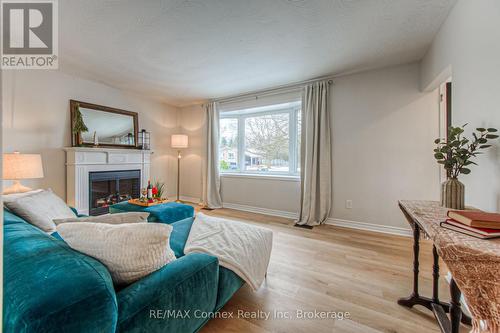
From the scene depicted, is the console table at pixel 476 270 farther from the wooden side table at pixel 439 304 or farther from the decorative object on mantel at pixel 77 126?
the decorative object on mantel at pixel 77 126

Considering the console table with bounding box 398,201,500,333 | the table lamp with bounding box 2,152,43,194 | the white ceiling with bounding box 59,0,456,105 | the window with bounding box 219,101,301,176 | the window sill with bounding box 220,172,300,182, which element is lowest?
the console table with bounding box 398,201,500,333

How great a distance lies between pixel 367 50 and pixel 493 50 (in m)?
1.37

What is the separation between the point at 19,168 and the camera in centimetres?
239

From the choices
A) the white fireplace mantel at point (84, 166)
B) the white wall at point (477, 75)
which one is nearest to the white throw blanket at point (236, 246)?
the white wall at point (477, 75)

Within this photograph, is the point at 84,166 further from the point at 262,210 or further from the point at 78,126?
the point at 262,210

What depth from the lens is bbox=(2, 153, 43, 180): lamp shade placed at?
2.34 m

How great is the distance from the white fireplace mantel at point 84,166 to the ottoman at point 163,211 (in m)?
1.06

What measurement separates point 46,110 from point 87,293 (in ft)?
11.8

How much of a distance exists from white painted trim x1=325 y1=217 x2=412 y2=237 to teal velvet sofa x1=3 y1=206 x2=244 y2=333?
257cm

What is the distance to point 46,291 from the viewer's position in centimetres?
Result: 66

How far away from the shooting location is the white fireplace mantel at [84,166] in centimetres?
325

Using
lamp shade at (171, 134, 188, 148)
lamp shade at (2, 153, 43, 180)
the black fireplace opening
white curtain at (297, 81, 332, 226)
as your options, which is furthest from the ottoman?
lamp shade at (171, 134, 188, 148)

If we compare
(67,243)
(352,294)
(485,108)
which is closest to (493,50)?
(485,108)

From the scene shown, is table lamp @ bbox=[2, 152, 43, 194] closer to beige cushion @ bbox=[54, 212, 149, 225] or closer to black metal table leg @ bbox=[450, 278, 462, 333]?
beige cushion @ bbox=[54, 212, 149, 225]
